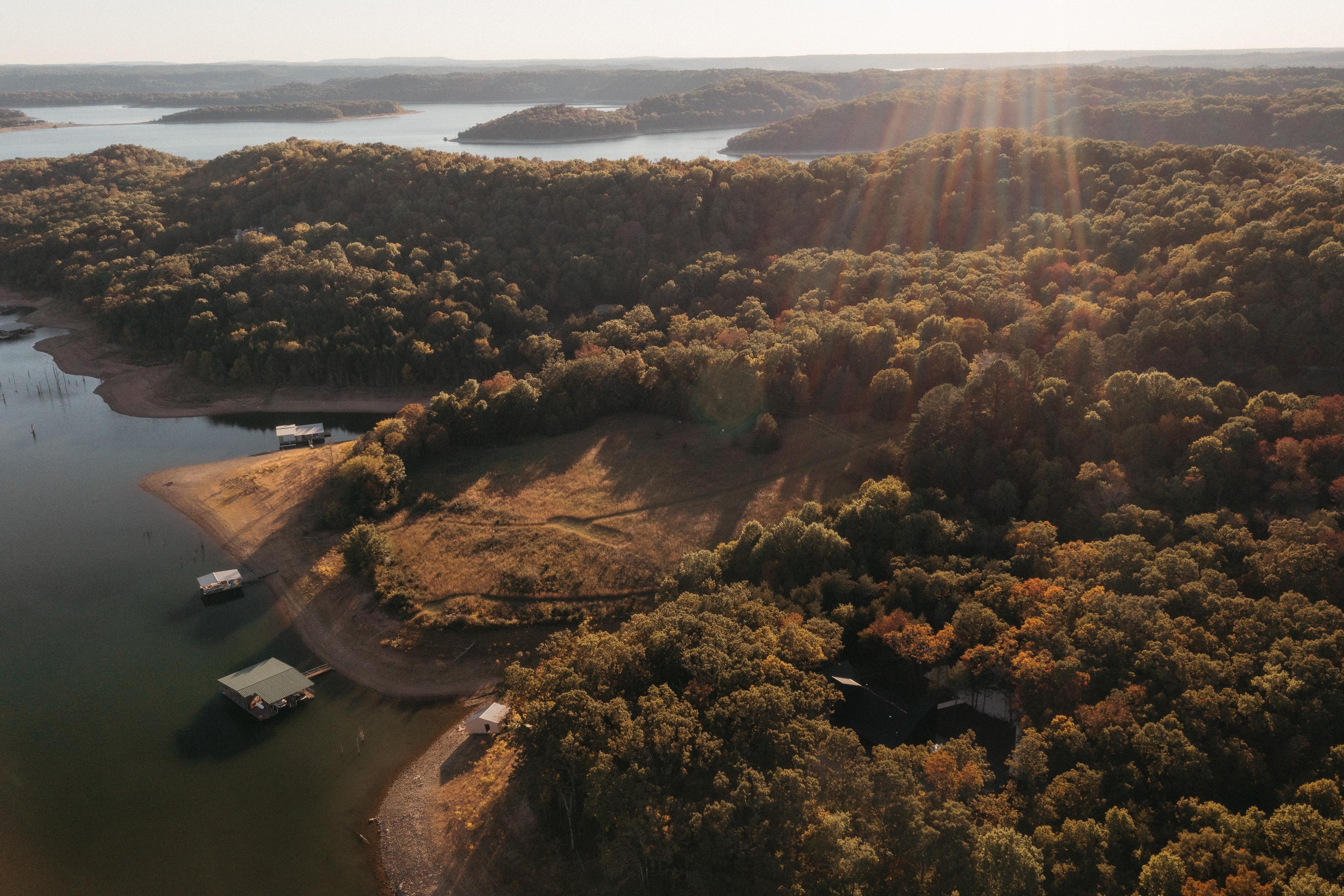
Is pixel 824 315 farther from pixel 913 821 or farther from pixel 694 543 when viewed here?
pixel 913 821

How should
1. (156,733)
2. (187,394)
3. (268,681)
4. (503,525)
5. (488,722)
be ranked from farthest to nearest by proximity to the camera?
(187,394) < (503,525) < (268,681) < (156,733) < (488,722)

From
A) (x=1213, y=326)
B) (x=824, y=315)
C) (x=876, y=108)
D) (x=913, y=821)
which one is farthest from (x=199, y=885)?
(x=876, y=108)

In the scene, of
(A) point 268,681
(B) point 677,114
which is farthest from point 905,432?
(B) point 677,114

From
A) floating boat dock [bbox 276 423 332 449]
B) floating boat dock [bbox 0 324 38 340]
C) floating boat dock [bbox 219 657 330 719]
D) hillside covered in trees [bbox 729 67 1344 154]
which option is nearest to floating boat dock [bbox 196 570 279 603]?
floating boat dock [bbox 219 657 330 719]

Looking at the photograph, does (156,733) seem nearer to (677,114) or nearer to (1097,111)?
(1097,111)

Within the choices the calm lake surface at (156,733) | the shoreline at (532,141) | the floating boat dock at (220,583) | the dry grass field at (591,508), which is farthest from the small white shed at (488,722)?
the shoreline at (532,141)

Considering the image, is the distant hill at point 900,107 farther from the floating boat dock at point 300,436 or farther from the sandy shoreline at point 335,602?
the floating boat dock at point 300,436
